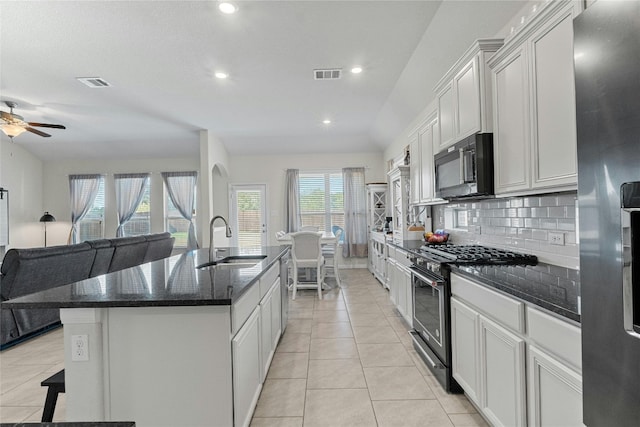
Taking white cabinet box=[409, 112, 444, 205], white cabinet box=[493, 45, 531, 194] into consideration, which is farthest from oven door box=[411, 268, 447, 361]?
white cabinet box=[409, 112, 444, 205]

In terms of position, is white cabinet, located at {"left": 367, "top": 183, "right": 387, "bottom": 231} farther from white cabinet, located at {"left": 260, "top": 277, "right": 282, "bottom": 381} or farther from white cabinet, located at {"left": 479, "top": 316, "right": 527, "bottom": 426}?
white cabinet, located at {"left": 479, "top": 316, "right": 527, "bottom": 426}

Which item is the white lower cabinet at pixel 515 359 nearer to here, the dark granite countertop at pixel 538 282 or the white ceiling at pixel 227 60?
the dark granite countertop at pixel 538 282

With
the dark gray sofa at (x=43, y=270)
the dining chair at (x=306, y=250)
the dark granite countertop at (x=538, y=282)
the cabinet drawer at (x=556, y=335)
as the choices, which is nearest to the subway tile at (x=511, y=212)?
the dark granite countertop at (x=538, y=282)

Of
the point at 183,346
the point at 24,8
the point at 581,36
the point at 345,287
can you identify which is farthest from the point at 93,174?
the point at 581,36

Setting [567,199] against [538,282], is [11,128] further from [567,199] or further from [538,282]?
[567,199]

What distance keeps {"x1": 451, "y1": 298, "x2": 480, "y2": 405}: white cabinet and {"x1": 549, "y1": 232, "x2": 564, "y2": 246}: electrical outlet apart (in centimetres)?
70

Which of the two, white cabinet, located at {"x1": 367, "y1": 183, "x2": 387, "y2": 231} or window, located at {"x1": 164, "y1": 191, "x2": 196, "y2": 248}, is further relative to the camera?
window, located at {"x1": 164, "y1": 191, "x2": 196, "y2": 248}

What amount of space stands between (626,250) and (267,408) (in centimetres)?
206

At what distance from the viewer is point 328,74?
3.97 meters

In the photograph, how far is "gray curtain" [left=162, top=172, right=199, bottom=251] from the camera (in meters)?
7.47

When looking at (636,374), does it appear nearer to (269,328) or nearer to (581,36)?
(581,36)

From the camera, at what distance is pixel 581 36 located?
0.93 meters

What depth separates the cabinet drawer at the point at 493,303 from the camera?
1424mm

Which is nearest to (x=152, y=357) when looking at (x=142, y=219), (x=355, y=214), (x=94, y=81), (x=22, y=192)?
(x=94, y=81)
